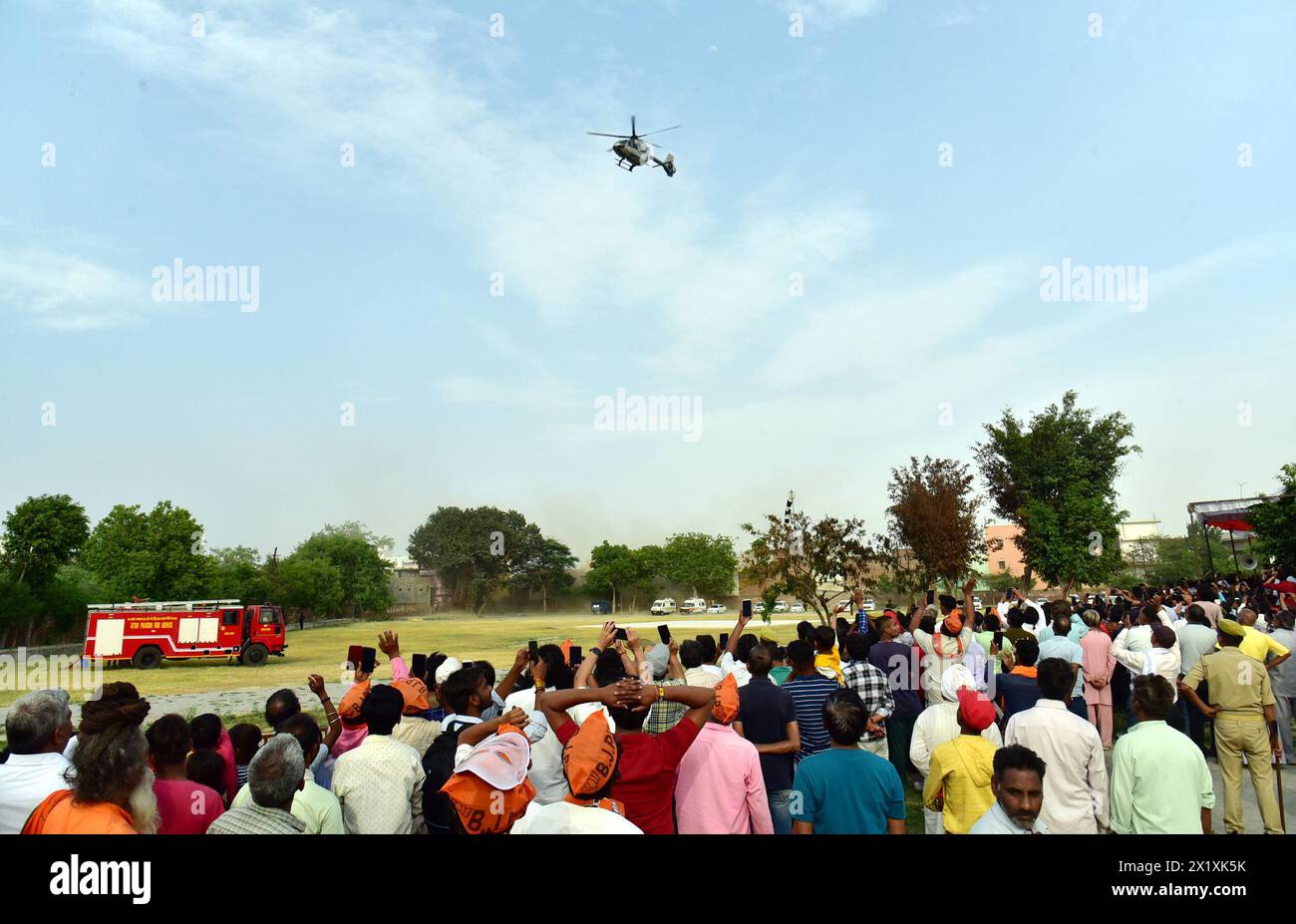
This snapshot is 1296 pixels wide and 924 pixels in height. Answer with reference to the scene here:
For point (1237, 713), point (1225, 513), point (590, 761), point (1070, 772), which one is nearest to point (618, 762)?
point (590, 761)

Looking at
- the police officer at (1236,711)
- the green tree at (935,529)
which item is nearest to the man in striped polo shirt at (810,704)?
the police officer at (1236,711)

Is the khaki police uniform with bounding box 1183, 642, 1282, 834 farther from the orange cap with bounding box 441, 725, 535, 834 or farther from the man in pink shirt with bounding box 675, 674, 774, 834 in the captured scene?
the orange cap with bounding box 441, 725, 535, 834

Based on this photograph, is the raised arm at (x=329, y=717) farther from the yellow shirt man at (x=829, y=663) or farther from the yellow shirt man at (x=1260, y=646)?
the yellow shirt man at (x=1260, y=646)

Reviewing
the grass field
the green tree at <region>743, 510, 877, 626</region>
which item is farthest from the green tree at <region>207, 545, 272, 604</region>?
the green tree at <region>743, 510, 877, 626</region>

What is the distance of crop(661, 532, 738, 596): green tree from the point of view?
87.1 m

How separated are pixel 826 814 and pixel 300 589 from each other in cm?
6573

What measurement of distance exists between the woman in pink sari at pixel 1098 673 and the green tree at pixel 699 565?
3003 inches

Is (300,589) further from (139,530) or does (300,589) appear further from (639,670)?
(639,670)

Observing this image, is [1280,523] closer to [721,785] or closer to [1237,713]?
A: [1237,713]

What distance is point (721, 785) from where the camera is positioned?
4340 mm

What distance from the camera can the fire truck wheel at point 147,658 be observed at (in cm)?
2945

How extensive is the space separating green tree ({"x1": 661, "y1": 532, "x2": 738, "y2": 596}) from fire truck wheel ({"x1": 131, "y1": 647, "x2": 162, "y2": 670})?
6076cm
